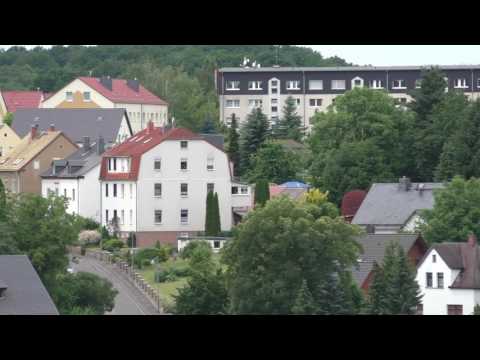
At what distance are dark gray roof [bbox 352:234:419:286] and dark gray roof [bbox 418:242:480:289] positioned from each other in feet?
4.53

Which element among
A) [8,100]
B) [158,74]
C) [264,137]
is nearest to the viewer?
[264,137]

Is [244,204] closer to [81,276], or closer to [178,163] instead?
[178,163]

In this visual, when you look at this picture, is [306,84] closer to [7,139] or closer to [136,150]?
[7,139]

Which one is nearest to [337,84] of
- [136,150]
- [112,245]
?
[136,150]

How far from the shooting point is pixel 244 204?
49.4m

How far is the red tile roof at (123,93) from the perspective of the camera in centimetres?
7969

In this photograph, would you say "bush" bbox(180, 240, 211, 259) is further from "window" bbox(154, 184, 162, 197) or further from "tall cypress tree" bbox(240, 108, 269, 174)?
"tall cypress tree" bbox(240, 108, 269, 174)

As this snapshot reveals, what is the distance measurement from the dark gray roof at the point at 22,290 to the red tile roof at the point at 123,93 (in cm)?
4635

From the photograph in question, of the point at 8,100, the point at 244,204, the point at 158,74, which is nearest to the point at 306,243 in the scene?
the point at 244,204

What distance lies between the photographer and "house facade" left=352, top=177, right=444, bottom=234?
4591 cm

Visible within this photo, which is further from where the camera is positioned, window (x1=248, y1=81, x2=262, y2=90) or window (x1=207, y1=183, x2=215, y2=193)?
window (x1=248, y1=81, x2=262, y2=90)

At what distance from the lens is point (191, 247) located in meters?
42.8

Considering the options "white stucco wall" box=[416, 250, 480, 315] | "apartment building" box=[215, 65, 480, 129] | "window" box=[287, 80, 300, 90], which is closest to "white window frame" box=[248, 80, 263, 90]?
"apartment building" box=[215, 65, 480, 129]
